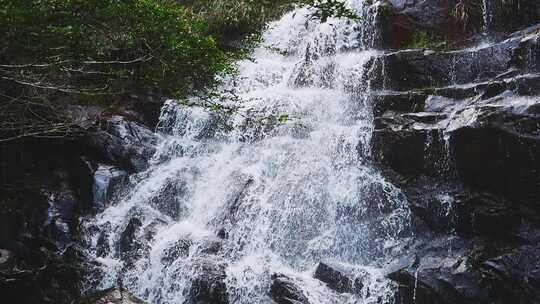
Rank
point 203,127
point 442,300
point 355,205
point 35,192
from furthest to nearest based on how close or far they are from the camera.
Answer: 1. point 203,127
2. point 35,192
3. point 355,205
4. point 442,300

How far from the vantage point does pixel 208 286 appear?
7.62 metres

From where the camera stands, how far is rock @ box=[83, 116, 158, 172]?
11.1m

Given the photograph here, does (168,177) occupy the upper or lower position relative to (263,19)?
lower

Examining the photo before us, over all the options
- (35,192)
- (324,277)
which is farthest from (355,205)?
(35,192)

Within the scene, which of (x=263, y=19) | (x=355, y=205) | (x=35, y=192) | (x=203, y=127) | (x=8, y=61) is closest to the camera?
(x=8, y=61)

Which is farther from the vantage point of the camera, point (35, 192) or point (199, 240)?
point (35, 192)

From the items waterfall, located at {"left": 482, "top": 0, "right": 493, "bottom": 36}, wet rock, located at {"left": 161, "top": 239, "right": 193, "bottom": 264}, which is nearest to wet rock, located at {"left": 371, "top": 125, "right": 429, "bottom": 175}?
wet rock, located at {"left": 161, "top": 239, "right": 193, "bottom": 264}

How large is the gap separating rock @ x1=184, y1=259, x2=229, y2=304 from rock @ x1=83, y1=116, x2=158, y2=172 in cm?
411

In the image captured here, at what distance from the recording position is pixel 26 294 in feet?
27.3

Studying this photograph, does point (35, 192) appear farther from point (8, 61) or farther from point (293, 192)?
point (293, 192)

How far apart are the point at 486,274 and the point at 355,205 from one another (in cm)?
269

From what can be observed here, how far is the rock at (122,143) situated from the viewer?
36.6 ft

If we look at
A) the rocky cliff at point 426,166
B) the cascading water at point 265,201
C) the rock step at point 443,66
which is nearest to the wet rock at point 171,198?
the cascading water at point 265,201

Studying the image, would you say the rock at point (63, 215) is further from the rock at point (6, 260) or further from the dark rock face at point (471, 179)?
the dark rock face at point (471, 179)
